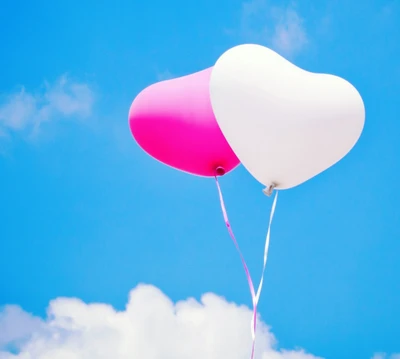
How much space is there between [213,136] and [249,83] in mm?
535

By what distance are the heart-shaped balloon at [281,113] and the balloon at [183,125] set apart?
0.75 feet

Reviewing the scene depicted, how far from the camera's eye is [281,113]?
3893 mm

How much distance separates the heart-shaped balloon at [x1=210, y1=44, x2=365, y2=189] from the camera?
3.89 meters

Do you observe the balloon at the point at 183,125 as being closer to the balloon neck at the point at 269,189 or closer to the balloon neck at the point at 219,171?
the balloon neck at the point at 219,171

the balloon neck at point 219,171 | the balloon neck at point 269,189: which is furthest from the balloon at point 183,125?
the balloon neck at point 269,189

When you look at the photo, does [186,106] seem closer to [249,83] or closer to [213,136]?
[213,136]

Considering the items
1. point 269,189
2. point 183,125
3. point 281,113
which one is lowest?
point 269,189

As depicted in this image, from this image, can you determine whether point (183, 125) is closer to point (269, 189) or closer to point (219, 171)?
point (219, 171)

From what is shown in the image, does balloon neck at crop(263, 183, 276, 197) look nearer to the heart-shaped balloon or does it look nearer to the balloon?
the heart-shaped balloon

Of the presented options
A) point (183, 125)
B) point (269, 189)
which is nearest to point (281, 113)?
point (269, 189)

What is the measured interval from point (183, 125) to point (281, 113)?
2.53 feet

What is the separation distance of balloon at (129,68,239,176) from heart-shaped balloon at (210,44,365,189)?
0.75 ft

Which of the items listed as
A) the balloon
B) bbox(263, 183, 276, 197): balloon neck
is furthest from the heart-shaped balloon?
the balloon

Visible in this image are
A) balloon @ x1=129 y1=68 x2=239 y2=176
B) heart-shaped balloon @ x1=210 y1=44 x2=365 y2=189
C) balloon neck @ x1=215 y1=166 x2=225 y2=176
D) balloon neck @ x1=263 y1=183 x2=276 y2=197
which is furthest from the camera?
balloon neck @ x1=215 y1=166 x2=225 y2=176
